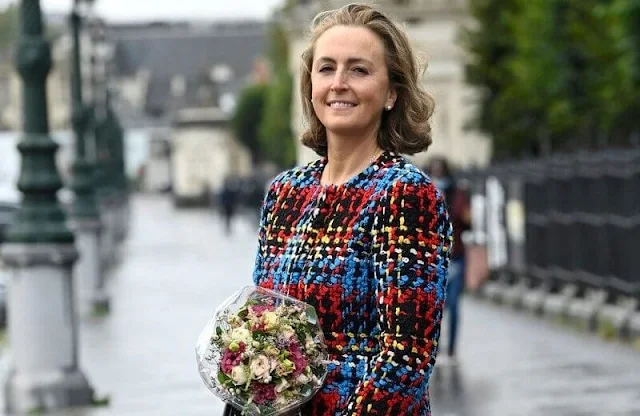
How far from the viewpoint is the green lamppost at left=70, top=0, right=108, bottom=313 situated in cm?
2647

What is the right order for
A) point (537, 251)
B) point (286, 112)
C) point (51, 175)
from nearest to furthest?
point (51, 175) < point (537, 251) < point (286, 112)

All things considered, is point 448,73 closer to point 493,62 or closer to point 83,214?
point 493,62

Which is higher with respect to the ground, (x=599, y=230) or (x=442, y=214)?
(x=442, y=214)

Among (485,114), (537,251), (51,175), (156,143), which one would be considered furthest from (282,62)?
(51,175)

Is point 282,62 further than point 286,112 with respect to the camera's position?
Yes

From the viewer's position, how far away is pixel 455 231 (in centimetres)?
1698

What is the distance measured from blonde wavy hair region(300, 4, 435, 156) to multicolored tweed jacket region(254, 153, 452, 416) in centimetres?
11

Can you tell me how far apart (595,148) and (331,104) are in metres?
17.9

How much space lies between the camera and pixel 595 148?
22.1m

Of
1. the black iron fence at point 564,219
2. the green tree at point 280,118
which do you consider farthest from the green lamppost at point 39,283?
the green tree at point 280,118

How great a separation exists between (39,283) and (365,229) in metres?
9.51

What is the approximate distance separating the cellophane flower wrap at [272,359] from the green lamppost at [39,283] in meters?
9.24

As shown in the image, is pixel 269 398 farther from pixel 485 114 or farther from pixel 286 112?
pixel 286 112

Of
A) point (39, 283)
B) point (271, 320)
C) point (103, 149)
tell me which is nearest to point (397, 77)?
point (271, 320)
